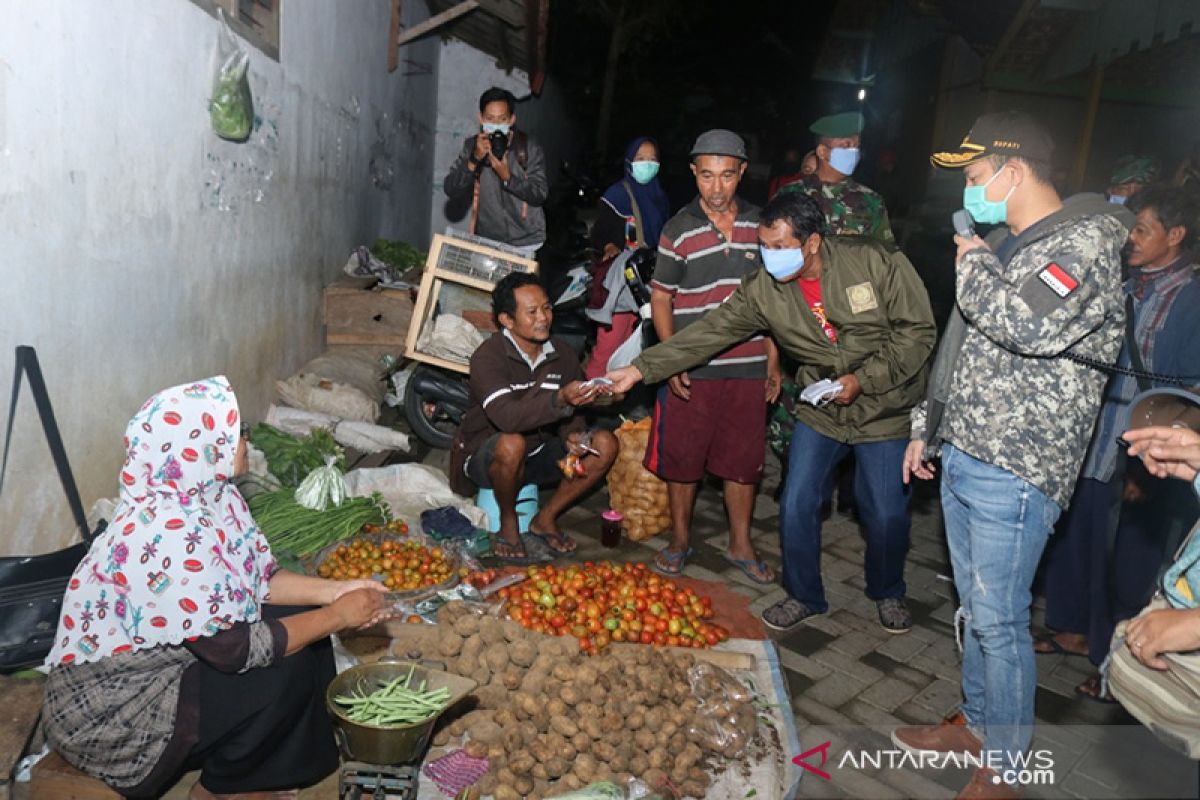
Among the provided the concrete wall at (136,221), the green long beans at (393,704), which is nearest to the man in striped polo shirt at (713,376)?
the green long beans at (393,704)

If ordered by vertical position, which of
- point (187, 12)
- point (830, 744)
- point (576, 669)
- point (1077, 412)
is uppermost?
point (187, 12)

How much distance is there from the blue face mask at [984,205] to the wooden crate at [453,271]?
14.0ft

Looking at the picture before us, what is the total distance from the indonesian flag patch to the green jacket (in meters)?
1.33

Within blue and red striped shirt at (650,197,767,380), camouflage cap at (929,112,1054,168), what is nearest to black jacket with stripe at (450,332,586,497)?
blue and red striped shirt at (650,197,767,380)

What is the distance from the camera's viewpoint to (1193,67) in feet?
30.2

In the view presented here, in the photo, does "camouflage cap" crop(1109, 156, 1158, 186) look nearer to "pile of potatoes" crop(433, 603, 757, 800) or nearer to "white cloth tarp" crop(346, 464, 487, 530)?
"pile of potatoes" crop(433, 603, 757, 800)

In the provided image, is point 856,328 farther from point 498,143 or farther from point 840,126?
point 498,143

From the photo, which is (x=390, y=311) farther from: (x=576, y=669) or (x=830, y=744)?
(x=830, y=744)

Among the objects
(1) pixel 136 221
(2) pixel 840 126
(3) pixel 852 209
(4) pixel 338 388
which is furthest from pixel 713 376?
(4) pixel 338 388

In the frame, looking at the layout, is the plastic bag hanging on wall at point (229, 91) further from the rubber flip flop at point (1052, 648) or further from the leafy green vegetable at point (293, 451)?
the rubber flip flop at point (1052, 648)

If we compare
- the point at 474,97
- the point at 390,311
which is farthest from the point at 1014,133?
the point at 474,97

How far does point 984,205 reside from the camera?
311 cm

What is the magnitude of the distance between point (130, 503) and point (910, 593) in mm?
4181

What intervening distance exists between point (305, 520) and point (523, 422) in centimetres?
133
